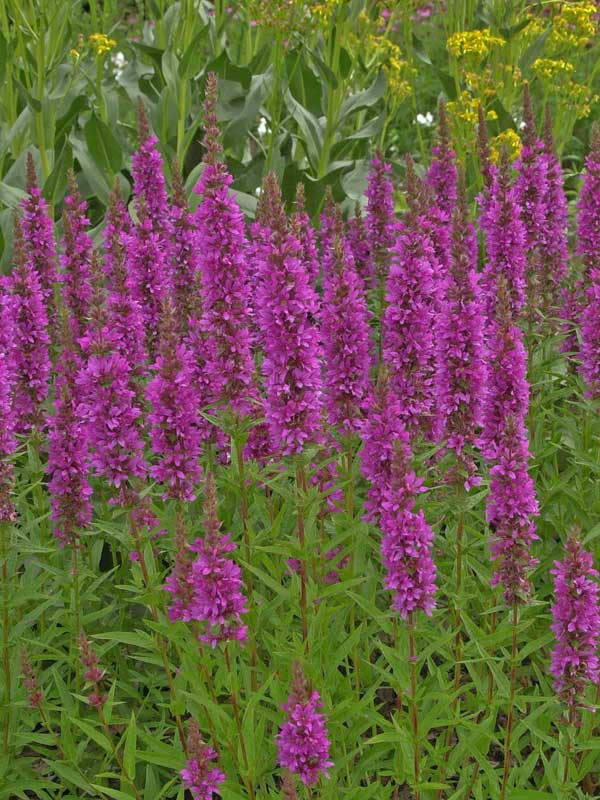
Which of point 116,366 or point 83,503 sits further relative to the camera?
point 83,503

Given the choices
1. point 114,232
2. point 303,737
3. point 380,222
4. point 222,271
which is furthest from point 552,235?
point 303,737

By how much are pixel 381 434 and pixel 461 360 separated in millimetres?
421

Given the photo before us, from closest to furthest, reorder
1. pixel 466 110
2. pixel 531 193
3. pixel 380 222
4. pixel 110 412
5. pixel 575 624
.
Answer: pixel 575 624, pixel 110 412, pixel 531 193, pixel 380 222, pixel 466 110

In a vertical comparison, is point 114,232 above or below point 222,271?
above

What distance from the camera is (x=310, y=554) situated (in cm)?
368

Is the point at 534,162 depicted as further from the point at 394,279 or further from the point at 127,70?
the point at 127,70

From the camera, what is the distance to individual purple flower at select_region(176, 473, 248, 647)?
2955 millimetres

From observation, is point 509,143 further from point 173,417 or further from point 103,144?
point 173,417

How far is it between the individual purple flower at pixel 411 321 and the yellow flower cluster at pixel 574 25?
16.0 ft

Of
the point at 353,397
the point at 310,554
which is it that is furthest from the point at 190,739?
the point at 353,397

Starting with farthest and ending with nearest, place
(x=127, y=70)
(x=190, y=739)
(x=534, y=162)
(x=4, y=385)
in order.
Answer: (x=127, y=70) < (x=534, y=162) < (x=4, y=385) < (x=190, y=739)

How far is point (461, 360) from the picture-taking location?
367 centimetres

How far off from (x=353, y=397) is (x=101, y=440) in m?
0.97

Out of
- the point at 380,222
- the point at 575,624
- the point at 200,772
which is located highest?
the point at 380,222
